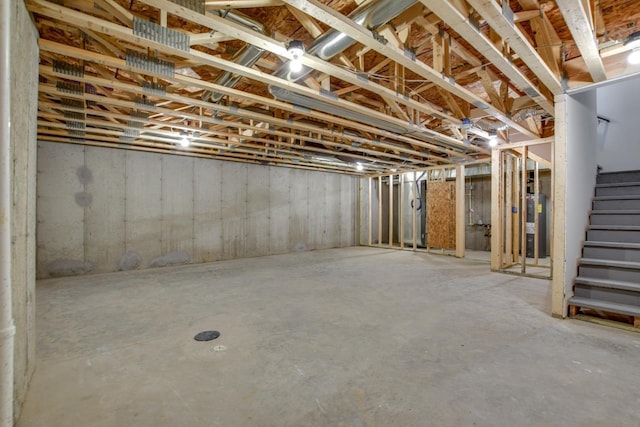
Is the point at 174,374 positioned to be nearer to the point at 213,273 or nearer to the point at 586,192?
the point at 213,273

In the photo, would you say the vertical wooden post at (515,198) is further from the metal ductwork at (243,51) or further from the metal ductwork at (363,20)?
the metal ductwork at (243,51)

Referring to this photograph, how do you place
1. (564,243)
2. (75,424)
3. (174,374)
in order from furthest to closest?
1. (564,243)
2. (174,374)
3. (75,424)

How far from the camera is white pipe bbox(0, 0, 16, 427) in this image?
1182 millimetres

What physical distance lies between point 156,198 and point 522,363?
6.34 meters

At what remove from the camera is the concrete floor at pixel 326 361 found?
62.2 inches

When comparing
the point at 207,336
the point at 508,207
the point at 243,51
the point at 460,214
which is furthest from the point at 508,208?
the point at 207,336

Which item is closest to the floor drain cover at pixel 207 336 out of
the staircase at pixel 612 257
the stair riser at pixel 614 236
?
the staircase at pixel 612 257

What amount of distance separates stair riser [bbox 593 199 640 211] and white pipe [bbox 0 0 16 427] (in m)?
5.71

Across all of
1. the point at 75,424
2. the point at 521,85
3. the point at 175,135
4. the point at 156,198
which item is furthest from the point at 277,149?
the point at 75,424

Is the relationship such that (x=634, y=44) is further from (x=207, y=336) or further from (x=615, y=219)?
(x=207, y=336)

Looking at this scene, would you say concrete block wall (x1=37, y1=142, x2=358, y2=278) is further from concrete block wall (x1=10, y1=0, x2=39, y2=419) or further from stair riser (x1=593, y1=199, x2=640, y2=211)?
stair riser (x1=593, y1=199, x2=640, y2=211)

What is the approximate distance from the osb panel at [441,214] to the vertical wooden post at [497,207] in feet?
6.10

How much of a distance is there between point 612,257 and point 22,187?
5.31 meters

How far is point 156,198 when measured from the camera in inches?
232
